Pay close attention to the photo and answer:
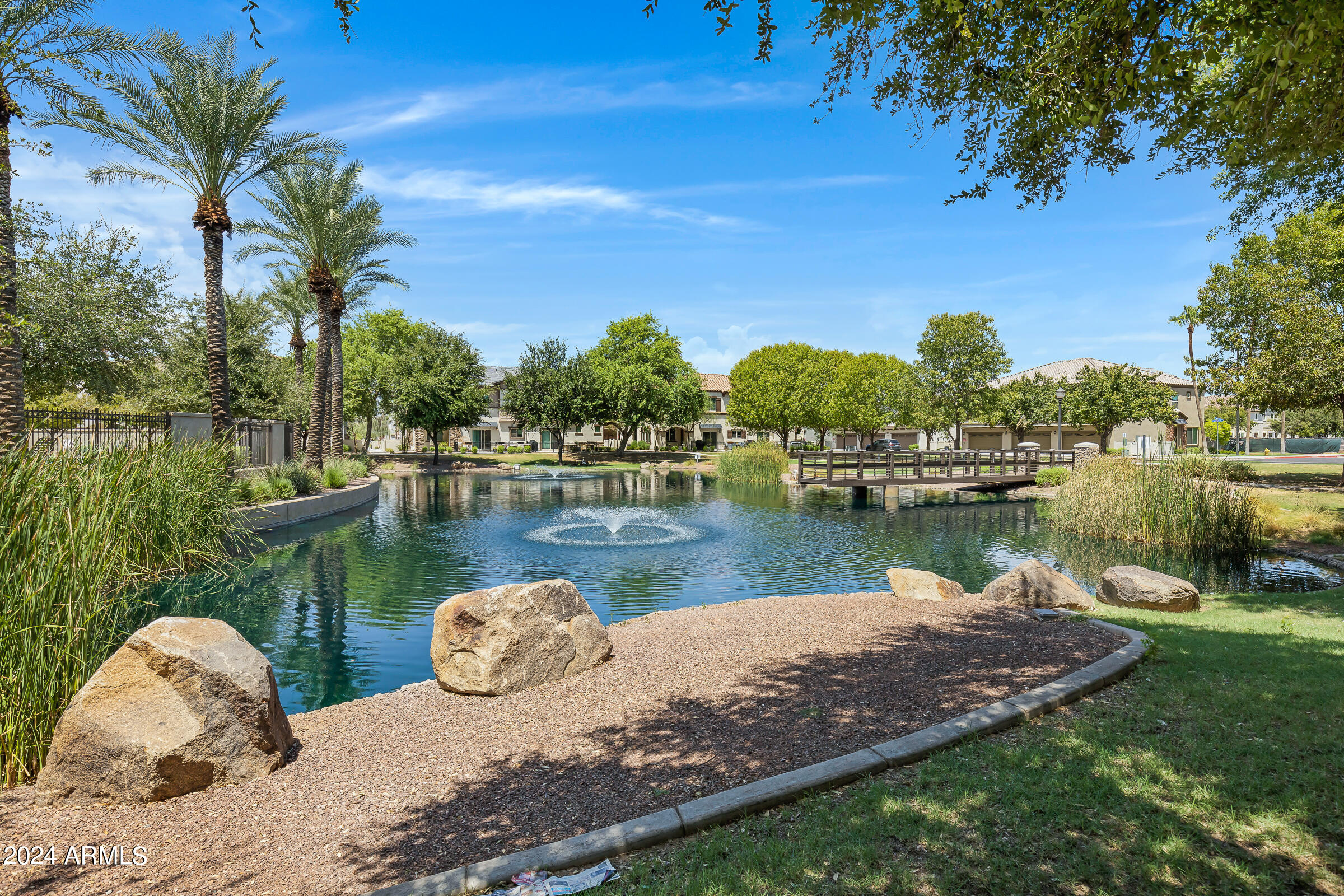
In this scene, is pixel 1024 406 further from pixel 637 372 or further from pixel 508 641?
pixel 508 641

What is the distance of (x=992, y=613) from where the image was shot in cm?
826

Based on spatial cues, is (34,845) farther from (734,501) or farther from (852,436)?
(852,436)

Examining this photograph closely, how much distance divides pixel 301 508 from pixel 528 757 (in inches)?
730

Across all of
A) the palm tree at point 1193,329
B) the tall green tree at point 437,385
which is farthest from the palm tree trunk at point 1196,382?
the tall green tree at point 437,385

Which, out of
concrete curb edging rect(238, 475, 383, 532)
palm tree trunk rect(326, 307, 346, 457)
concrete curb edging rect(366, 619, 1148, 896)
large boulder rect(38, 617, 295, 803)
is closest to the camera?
concrete curb edging rect(366, 619, 1148, 896)

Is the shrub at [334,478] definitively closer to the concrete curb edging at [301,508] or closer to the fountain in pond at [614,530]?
the concrete curb edging at [301,508]

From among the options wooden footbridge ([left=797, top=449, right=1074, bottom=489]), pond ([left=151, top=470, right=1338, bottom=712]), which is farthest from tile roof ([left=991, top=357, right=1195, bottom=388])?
pond ([left=151, top=470, right=1338, bottom=712])

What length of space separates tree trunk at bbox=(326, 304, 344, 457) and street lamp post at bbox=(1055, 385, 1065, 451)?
1284 inches

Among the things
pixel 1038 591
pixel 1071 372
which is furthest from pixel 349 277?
pixel 1071 372

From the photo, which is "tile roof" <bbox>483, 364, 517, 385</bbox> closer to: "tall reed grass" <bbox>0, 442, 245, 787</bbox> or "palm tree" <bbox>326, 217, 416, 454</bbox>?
"palm tree" <bbox>326, 217, 416, 454</bbox>

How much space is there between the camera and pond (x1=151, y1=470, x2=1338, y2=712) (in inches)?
376

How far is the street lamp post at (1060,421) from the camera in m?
32.3

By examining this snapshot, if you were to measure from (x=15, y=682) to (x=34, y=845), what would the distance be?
133 cm

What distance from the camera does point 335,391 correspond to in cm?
3122
